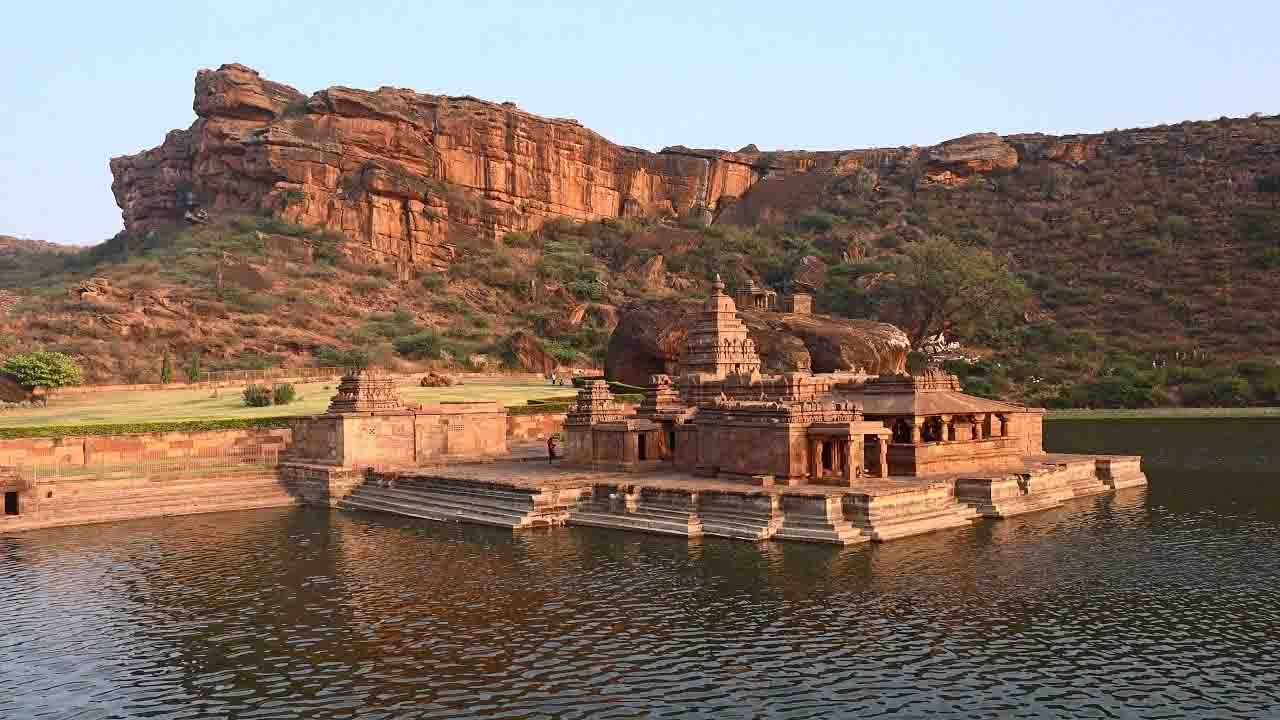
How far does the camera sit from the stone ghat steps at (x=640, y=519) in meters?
24.9

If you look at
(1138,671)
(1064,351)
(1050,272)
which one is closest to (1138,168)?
(1050,272)

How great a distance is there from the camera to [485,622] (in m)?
18.0

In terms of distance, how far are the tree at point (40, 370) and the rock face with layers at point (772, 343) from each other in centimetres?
2241

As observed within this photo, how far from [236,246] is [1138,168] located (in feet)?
248

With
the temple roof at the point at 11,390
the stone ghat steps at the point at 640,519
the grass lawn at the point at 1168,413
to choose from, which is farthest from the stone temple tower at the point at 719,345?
the grass lawn at the point at 1168,413

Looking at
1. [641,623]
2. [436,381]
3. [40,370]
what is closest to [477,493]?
[641,623]

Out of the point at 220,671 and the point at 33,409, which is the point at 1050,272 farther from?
the point at 220,671

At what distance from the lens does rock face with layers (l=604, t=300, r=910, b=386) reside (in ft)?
156

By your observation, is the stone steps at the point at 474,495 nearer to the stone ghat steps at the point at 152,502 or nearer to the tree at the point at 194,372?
the stone ghat steps at the point at 152,502

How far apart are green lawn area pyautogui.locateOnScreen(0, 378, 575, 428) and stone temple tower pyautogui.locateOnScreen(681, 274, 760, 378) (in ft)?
27.0

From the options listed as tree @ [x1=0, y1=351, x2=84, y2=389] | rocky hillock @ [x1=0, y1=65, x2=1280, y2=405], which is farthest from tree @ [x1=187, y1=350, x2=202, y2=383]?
tree @ [x1=0, y1=351, x2=84, y2=389]

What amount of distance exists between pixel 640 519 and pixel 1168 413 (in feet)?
138

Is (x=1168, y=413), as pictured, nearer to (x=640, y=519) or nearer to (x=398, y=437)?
(x=398, y=437)

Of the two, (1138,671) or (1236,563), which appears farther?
(1236,563)
